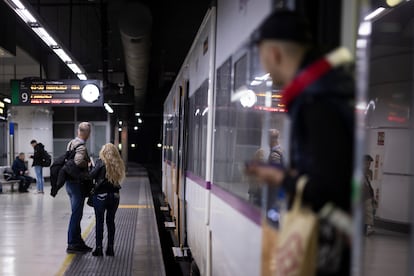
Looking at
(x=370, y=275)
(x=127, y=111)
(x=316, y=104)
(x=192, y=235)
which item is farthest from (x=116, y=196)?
(x=127, y=111)

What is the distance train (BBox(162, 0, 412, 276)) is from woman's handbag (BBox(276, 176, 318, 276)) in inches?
7.5

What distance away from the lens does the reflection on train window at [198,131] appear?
414 cm

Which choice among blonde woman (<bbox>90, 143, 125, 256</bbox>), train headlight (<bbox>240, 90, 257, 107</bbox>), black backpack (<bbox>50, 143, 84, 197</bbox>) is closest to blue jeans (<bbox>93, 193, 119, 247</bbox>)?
blonde woman (<bbox>90, 143, 125, 256</bbox>)

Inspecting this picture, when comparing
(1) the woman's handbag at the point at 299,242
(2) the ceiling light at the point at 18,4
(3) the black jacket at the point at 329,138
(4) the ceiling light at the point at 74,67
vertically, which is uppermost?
(2) the ceiling light at the point at 18,4

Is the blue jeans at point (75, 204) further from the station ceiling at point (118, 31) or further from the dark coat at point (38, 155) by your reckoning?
the dark coat at point (38, 155)

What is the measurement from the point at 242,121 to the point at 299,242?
5.36ft

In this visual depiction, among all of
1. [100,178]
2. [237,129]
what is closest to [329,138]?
[237,129]

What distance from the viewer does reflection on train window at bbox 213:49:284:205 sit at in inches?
93.7

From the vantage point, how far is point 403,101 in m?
7.70

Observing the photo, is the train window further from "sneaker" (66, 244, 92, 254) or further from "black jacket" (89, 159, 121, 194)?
"sneaker" (66, 244, 92, 254)

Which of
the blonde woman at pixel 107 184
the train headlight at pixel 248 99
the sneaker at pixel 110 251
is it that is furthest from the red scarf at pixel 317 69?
the sneaker at pixel 110 251

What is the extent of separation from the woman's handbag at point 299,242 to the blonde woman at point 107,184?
4.30 meters

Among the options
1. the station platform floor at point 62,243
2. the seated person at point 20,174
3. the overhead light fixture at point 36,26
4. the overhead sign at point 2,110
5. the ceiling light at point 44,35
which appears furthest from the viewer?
the seated person at point 20,174

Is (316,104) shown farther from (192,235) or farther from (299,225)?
(192,235)
